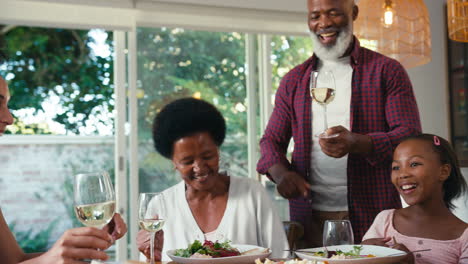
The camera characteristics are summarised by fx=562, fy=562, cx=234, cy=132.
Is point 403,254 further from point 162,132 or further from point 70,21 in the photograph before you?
point 70,21

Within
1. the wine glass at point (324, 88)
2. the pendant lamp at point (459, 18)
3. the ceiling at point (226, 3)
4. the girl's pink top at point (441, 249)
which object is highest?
the ceiling at point (226, 3)

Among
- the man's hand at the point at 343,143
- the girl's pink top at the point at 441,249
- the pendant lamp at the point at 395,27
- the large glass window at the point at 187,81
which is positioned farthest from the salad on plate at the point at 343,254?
the large glass window at the point at 187,81

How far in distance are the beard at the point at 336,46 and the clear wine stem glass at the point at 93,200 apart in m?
1.37

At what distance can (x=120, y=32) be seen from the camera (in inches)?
168

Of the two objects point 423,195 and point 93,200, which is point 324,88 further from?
point 93,200

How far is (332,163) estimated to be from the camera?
2.22 meters

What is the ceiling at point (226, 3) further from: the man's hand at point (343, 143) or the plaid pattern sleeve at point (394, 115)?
the man's hand at point (343, 143)

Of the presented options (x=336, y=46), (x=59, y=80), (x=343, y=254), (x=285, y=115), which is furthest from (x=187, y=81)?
(x=343, y=254)

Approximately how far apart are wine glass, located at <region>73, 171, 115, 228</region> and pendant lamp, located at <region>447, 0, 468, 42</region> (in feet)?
7.31

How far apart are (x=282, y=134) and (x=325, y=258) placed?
1.02 meters

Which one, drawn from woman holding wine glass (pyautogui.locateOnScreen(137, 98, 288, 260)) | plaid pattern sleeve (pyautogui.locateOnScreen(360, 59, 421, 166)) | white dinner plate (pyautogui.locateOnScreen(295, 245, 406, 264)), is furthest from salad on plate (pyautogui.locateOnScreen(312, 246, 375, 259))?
plaid pattern sleeve (pyautogui.locateOnScreen(360, 59, 421, 166))

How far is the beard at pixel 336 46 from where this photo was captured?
2275mm

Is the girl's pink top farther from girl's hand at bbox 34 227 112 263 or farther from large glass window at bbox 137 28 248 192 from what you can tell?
large glass window at bbox 137 28 248 192

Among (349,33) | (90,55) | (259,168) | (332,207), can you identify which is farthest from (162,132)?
(90,55)
